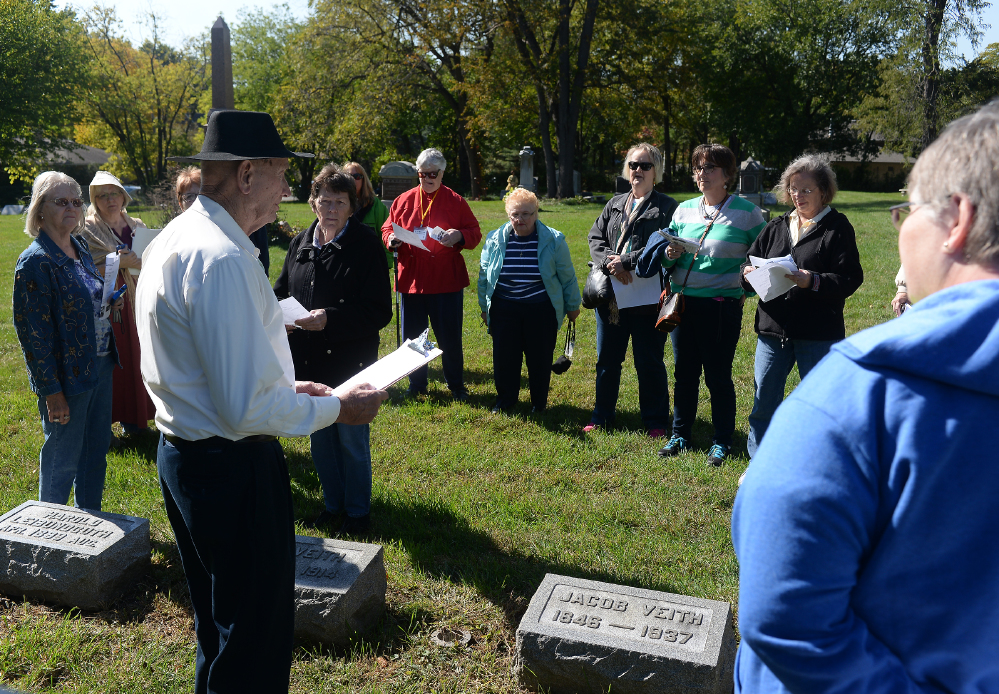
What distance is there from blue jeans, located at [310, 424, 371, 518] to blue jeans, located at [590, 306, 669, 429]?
245 centimetres

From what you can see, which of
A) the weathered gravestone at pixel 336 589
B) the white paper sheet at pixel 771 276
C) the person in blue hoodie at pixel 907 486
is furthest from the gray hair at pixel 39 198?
the person in blue hoodie at pixel 907 486

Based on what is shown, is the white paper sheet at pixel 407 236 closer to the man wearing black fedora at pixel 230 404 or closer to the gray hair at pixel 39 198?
the gray hair at pixel 39 198

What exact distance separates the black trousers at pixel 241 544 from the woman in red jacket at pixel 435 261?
4617mm

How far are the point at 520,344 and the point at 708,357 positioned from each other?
72.1 inches

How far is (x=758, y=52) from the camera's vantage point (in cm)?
4231

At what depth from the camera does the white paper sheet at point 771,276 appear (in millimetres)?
4574

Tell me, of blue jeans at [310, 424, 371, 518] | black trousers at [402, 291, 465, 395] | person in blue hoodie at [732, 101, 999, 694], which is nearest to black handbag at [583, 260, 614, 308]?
black trousers at [402, 291, 465, 395]

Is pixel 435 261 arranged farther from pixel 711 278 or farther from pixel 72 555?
pixel 72 555

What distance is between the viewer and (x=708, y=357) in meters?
5.67

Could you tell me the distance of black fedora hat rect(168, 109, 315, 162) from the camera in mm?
2439

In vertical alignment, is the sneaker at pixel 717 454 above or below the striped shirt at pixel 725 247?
below

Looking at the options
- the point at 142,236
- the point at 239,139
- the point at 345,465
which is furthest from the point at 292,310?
the point at 239,139

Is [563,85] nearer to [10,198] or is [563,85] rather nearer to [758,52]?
[758,52]

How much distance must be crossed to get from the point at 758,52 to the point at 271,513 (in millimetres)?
46064
